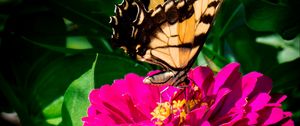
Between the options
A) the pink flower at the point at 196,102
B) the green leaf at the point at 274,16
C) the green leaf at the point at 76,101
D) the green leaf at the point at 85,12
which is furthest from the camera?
the green leaf at the point at 85,12

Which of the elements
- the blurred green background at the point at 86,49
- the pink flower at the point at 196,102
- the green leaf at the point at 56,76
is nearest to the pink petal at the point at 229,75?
the pink flower at the point at 196,102

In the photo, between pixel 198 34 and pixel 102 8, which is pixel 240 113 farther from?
pixel 102 8

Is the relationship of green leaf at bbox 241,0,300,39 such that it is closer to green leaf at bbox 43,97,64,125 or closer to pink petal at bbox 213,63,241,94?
pink petal at bbox 213,63,241,94

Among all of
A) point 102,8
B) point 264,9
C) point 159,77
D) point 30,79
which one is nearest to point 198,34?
point 159,77

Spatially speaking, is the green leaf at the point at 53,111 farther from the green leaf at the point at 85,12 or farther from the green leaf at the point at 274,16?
the green leaf at the point at 274,16

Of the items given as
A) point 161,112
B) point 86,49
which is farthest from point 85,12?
point 161,112
